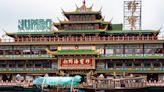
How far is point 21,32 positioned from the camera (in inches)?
3049

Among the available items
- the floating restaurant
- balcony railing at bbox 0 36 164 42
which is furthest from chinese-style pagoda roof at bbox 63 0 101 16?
balcony railing at bbox 0 36 164 42

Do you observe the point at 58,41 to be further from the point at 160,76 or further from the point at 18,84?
the point at 160,76

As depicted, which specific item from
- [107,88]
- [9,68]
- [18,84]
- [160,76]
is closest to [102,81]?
[107,88]

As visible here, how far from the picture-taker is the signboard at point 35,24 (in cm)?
7644

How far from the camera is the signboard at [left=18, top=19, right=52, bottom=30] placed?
3009 inches

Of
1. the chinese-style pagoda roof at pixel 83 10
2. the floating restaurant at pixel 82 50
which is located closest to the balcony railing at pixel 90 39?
the floating restaurant at pixel 82 50

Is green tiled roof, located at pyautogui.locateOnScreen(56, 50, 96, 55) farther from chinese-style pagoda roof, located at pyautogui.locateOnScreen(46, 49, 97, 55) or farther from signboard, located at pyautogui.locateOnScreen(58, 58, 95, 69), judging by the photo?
signboard, located at pyautogui.locateOnScreen(58, 58, 95, 69)

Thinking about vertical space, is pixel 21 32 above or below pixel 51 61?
above

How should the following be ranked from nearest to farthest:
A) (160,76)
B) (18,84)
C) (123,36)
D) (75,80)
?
(75,80), (18,84), (160,76), (123,36)

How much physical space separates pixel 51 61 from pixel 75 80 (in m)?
15.0

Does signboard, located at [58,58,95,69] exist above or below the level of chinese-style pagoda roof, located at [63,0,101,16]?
below

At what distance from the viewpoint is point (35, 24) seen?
76438mm

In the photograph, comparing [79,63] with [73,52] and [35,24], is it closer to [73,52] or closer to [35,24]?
[73,52]

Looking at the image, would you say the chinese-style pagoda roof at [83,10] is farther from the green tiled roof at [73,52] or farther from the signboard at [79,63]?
the signboard at [79,63]
